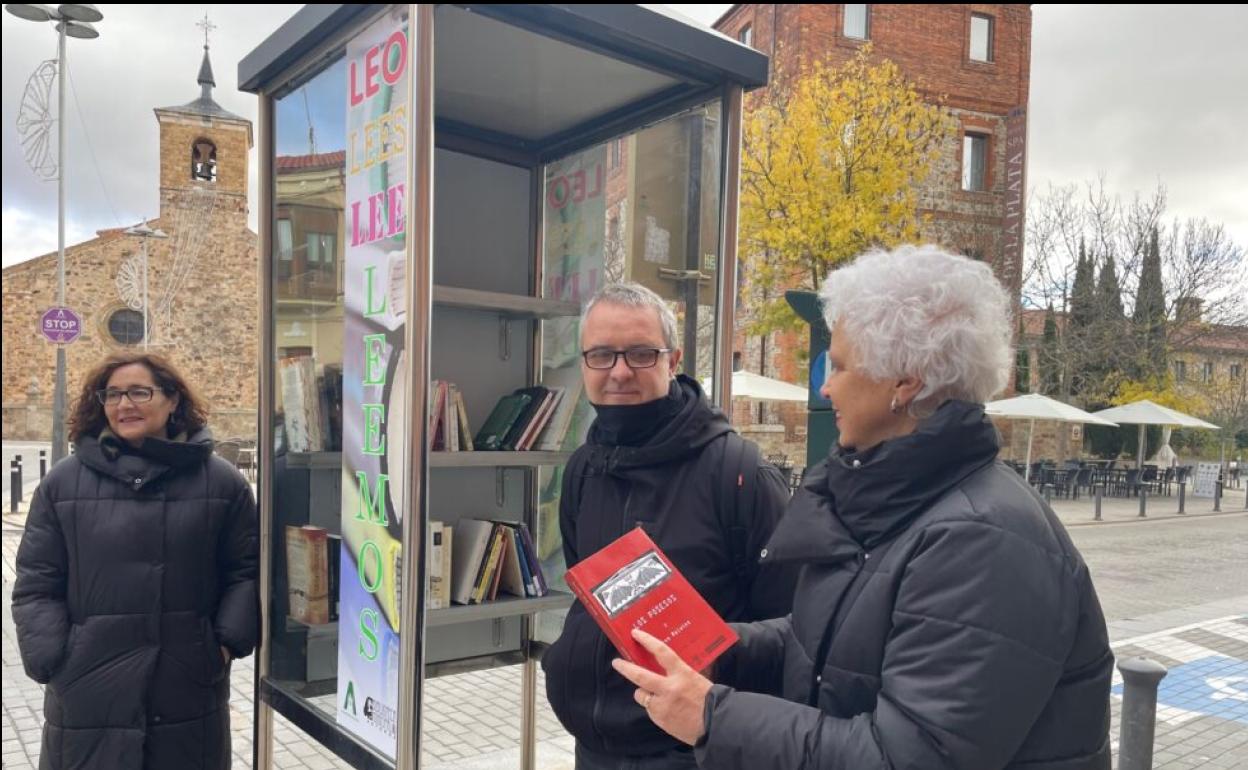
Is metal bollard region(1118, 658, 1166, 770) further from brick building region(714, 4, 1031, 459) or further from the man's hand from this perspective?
brick building region(714, 4, 1031, 459)

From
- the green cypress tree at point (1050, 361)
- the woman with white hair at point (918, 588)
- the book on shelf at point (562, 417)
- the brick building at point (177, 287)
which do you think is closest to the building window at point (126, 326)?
the brick building at point (177, 287)

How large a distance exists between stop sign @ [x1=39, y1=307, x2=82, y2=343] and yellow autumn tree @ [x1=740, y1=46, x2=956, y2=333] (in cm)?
1127

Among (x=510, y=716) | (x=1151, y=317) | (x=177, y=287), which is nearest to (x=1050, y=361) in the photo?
(x=1151, y=317)

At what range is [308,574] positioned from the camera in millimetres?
3096

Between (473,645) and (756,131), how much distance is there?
15.4m

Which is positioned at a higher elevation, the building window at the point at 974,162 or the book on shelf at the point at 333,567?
the building window at the point at 974,162

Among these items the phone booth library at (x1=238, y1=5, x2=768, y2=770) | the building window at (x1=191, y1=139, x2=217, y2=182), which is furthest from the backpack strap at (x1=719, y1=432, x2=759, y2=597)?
the building window at (x1=191, y1=139, x2=217, y2=182)

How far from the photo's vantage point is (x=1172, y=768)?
482 cm

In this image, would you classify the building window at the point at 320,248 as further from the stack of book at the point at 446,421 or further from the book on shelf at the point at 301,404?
the stack of book at the point at 446,421

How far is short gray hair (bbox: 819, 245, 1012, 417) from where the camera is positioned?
1428mm

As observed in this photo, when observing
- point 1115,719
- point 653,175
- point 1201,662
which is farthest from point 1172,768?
point 653,175

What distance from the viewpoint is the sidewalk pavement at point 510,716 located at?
4730mm

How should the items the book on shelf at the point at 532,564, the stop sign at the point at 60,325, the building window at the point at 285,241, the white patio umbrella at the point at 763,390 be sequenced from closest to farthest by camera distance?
the building window at the point at 285,241, the book on shelf at the point at 532,564, the stop sign at the point at 60,325, the white patio umbrella at the point at 763,390

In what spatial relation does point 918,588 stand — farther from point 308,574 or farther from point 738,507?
point 308,574
